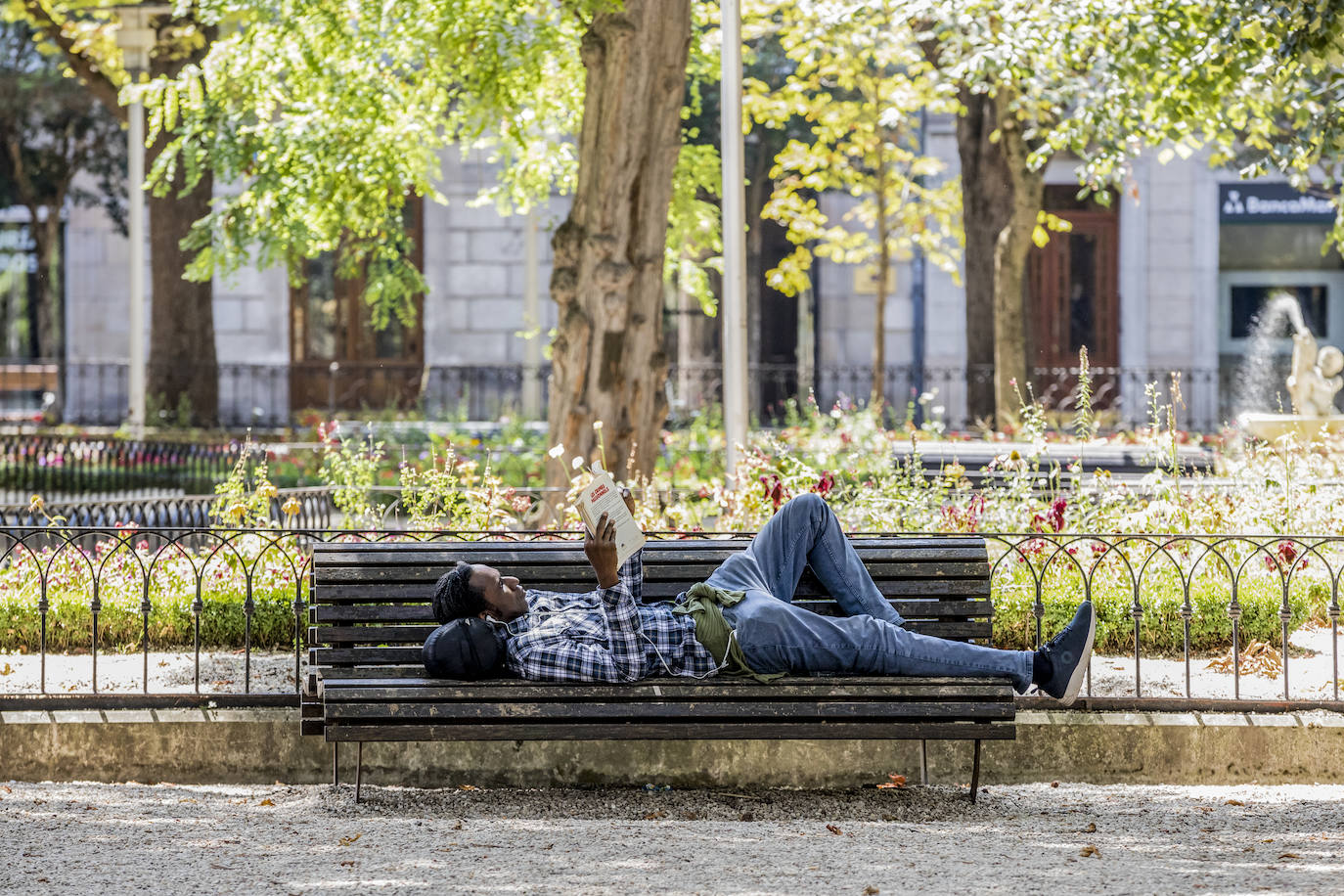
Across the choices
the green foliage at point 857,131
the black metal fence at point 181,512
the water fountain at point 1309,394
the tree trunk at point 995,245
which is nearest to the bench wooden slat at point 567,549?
the black metal fence at point 181,512

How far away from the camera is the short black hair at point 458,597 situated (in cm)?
563

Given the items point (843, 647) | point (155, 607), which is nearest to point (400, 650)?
point (843, 647)

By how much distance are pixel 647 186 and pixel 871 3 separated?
3364mm

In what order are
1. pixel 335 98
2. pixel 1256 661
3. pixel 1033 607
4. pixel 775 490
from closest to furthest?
pixel 1033 607 → pixel 1256 661 → pixel 775 490 → pixel 335 98

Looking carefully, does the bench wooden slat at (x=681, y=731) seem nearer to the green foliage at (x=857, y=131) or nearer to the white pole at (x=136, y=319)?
the green foliage at (x=857, y=131)

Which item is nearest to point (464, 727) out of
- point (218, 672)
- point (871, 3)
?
point (218, 672)

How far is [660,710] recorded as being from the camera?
5.42 meters

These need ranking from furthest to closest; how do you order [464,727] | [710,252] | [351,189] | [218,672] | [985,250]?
[710,252], [985,250], [351,189], [218,672], [464,727]

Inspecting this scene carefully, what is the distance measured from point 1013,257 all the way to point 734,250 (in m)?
8.21

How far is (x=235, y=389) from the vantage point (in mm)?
26141

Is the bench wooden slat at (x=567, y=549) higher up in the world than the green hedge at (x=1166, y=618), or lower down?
higher up

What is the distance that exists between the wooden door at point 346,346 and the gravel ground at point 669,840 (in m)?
20.9

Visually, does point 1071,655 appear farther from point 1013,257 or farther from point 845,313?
point 845,313

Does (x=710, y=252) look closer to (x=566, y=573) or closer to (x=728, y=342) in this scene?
(x=728, y=342)
